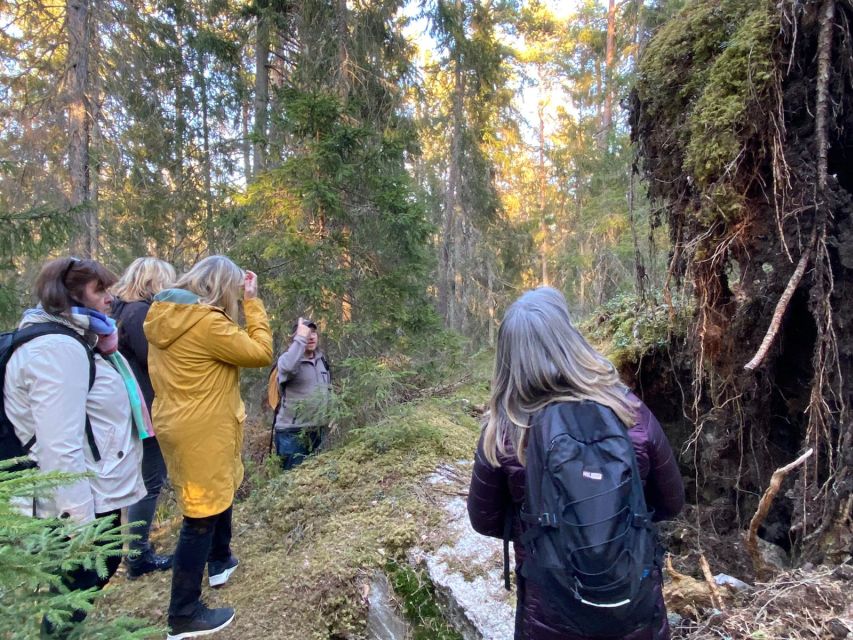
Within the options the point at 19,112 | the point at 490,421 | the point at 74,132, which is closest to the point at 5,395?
the point at 490,421

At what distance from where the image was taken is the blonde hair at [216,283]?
310 cm

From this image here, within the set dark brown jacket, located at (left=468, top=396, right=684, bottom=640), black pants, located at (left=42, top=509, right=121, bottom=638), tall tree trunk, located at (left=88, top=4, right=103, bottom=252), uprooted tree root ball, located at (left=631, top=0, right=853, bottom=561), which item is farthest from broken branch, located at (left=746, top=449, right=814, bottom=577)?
tall tree trunk, located at (left=88, top=4, right=103, bottom=252)

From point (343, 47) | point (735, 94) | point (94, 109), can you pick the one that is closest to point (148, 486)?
point (735, 94)

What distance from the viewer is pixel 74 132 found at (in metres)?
7.24

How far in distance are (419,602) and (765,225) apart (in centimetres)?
352

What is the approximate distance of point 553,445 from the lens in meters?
1.70

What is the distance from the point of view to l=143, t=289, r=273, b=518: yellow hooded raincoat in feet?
9.59

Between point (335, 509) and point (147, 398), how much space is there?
67.8 inches

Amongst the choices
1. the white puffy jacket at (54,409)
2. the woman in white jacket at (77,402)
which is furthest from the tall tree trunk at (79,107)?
Result: the white puffy jacket at (54,409)

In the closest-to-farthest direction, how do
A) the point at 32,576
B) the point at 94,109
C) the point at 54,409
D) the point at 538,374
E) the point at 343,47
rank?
the point at 32,576, the point at 538,374, the point at 54,409, the point at 343,47, the point at 94,109

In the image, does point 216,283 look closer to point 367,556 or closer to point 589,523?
point 367,556

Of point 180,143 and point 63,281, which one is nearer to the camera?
point 63,281

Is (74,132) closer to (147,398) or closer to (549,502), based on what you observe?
(147,398)

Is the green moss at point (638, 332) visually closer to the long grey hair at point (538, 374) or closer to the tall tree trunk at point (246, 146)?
the long grey hair at point (538, 374)
